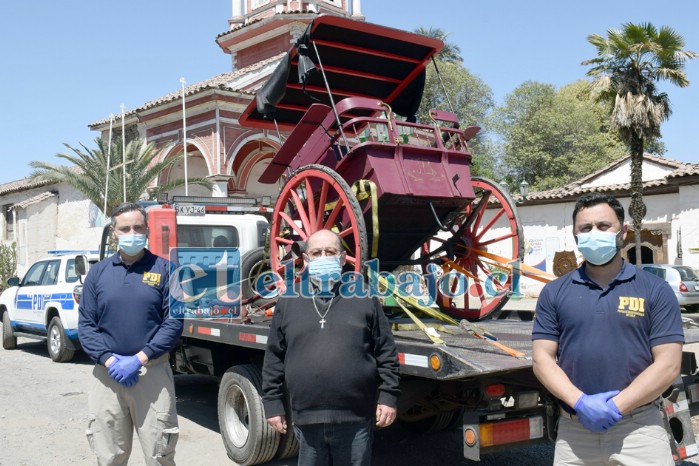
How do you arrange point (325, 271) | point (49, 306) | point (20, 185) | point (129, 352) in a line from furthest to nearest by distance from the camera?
point (20, 185)
point (49, 306)
point (129, 352)
point (325, 271)

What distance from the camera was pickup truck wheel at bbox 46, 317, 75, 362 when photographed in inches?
417

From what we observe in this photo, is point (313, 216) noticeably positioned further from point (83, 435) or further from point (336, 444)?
point (83, 435)

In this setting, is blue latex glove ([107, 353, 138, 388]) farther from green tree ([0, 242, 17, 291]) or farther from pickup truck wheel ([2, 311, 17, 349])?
green tree ([0, 242, 17, 291])

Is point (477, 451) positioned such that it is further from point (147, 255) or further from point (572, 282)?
point (147, 255)

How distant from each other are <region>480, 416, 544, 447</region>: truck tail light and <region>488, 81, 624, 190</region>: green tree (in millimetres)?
31658

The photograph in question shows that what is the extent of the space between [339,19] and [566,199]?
61.6 ft

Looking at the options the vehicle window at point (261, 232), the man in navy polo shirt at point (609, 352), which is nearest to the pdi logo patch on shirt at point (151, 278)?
the man in navy polo shirt at point (609, 352)

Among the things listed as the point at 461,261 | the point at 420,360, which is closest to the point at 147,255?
the point at 420,360

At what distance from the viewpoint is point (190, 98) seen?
1939 centimetres

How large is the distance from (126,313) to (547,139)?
34.6 m

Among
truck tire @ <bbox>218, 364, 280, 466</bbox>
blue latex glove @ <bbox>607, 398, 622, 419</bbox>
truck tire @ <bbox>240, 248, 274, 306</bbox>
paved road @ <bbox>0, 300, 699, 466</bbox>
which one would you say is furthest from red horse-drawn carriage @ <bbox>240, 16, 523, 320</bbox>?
blue latex glove @ <bbox>607, 398, 622, 419</bbox>

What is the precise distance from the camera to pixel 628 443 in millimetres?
2705

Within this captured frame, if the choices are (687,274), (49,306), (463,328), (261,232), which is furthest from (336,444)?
(687,274)

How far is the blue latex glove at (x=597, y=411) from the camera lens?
2617mm
